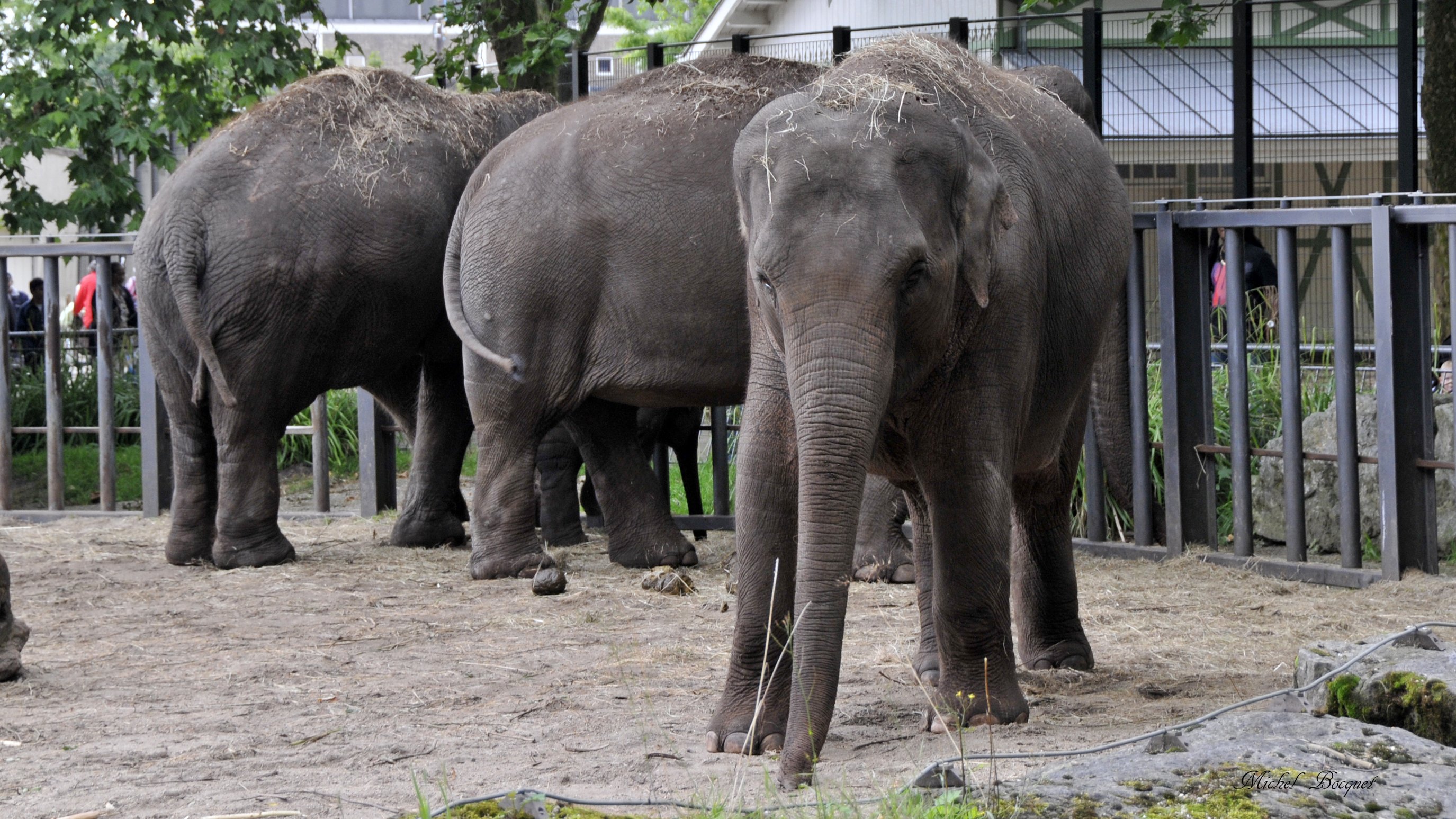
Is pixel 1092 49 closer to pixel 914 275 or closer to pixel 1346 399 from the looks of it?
pixel 1346 399

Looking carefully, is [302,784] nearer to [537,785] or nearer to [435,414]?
[537,785]

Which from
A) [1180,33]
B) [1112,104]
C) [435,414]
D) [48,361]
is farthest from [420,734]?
[1112,104]

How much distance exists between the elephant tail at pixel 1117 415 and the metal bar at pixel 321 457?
4852mm

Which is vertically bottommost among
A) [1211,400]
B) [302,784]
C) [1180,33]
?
[302,784]

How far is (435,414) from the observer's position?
9.05m

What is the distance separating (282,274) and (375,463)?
2.81 m

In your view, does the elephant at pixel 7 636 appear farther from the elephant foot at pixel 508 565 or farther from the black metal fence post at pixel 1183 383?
the black metal fence post at pixel 1183 383

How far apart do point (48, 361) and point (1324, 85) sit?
33.3ft

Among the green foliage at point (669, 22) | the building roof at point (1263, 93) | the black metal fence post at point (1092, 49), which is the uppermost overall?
the green foliage at point (669, 22)

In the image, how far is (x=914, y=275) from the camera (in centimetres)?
382

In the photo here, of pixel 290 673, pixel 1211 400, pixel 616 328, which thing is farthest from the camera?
pixel 1211 400

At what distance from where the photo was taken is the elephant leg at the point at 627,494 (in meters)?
8.19

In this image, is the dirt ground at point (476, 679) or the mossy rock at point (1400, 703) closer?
the mossy rock at point (1400, 703)

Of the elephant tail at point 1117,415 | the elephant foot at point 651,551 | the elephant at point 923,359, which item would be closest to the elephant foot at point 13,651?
the elephant at point 923,359
